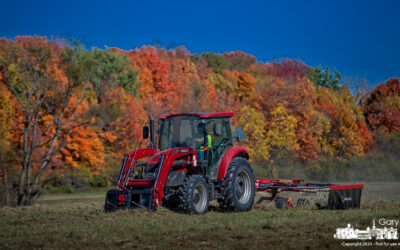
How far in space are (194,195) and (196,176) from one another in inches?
16.6

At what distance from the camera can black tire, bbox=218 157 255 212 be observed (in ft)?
40.5

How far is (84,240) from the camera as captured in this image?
27.4 feet

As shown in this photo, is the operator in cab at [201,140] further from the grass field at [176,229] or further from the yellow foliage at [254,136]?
the yellow foliage at [254,136]

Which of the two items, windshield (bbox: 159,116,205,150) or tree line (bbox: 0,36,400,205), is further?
tree line (bbox: 0,36,400,205)

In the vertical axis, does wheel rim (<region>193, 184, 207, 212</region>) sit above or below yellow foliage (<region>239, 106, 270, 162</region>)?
below

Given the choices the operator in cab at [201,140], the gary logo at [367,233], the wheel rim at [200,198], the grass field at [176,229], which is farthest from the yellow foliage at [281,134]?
the gary logo at [367,233]

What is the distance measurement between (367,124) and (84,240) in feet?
183

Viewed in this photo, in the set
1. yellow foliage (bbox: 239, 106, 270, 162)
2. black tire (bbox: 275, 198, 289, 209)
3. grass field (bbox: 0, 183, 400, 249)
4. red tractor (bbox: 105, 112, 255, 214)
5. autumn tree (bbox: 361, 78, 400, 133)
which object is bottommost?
grass field (bbox: 0, 183, 400, 249)

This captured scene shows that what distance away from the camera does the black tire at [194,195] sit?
11180mm

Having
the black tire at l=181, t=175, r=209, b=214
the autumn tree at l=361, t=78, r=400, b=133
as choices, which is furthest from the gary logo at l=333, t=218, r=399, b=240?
the autumn tree at l=361, t=78, r=400, b=133

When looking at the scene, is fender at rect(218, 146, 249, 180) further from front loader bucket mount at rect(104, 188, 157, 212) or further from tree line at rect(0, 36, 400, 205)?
tree line at rect(0, 36, 400, 205)

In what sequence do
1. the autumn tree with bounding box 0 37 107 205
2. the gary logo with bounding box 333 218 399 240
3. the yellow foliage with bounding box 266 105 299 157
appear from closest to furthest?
the gary logo with bounding box 333 218 399 240 → the autumn tree with bounding box 0 37 107 205 → the yellow foliage with bounding box 266 105 299 157

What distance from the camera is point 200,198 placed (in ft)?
38.9

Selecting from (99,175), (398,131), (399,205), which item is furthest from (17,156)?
(398,131)
